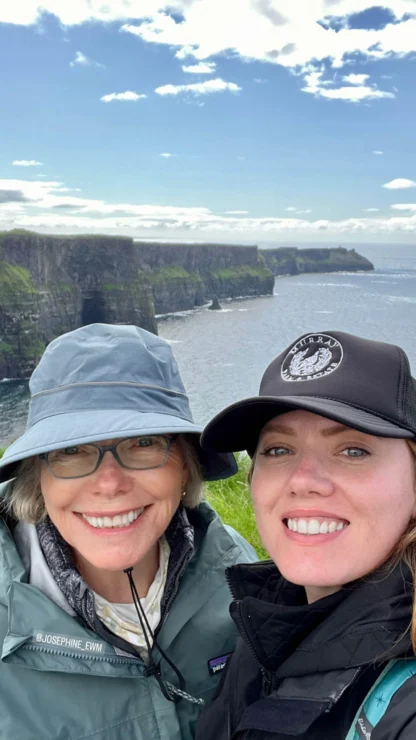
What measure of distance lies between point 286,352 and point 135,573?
44.7 inches

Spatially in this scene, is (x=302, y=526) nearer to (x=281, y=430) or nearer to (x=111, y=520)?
(x=281, y=430)

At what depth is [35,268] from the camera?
286 ft

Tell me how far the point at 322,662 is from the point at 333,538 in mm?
311

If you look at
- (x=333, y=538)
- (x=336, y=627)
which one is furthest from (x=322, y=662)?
(x=333, y=538)

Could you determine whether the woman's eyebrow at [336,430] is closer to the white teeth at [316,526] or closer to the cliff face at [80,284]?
the white teeth at [316,526]

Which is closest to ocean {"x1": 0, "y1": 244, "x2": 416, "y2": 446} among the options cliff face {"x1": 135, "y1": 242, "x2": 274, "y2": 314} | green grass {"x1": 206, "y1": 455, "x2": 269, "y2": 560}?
cliff face {"x1": 135, "y1": 242, "x2": 274, "y2": 314}

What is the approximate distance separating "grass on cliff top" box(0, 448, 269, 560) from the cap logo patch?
3.31m

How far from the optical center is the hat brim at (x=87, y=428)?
6.17ft

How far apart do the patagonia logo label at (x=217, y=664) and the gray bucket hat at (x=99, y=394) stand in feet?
3.18

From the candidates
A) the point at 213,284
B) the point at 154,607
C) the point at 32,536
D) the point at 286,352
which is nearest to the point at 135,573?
the point at 154,607

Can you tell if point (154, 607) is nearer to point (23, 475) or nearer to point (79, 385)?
point (23, 475)

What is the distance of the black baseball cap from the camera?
1.51 m

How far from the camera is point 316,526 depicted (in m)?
1.60

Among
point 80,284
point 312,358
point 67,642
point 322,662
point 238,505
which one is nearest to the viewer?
point 322,662
